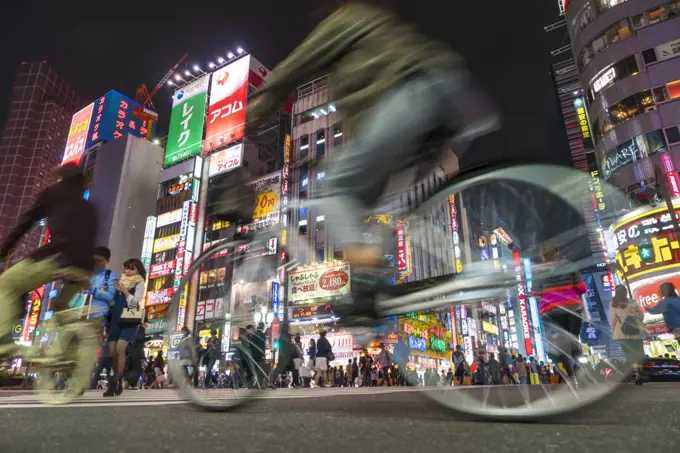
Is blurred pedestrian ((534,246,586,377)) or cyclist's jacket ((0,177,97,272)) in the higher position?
cyclist's jacket ((0,177,97,272))

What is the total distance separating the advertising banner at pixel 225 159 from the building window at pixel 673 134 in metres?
30.0

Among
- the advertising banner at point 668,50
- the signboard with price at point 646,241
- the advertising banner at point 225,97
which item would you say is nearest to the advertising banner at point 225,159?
the advertising banner at point 225,97

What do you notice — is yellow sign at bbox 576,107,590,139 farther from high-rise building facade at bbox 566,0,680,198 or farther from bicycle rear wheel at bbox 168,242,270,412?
bicycle rear wheel at bbox 168,242,270,412

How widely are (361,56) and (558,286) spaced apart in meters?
1.81

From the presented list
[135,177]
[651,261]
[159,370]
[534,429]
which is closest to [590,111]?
[651,261]

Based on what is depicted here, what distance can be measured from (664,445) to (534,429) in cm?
36

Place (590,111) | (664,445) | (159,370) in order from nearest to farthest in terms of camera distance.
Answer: (664,445), (159,370), (590,111)

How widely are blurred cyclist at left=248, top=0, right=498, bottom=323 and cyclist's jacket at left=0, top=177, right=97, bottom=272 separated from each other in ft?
4.41

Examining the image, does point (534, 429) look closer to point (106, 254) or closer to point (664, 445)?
point (664, 445)

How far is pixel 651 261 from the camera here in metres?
17.6

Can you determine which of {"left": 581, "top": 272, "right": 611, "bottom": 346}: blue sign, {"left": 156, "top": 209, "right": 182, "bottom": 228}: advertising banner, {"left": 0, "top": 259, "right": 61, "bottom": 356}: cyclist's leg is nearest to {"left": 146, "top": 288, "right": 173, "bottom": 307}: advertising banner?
{"left": 156, "top": 209, "right": 182, "bottom": 228}: advertising banner

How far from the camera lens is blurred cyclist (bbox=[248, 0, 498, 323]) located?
2.19 m

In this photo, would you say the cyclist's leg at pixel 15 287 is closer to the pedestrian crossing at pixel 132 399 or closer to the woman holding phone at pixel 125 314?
the pedestrian crossing at pixel 132 399

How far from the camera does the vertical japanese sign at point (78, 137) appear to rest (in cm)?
4556
